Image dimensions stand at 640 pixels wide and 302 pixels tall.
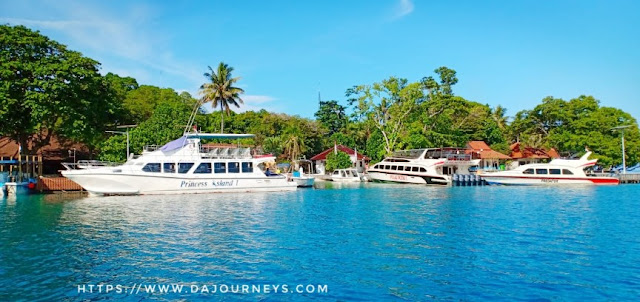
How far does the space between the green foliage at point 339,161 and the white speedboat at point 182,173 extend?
20.9 metres

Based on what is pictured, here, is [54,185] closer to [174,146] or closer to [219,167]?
[174,146]

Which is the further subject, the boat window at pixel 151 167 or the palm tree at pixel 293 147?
the palm tree at pixel 293 147

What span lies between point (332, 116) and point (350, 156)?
1754 centimetres

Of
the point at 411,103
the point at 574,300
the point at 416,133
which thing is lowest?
the point at 574,300

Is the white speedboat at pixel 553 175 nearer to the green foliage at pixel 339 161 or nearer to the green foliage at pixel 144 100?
the green foliage at pixel 339 161

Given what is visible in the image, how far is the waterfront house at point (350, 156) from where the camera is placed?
187 feet

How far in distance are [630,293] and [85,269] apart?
12153 mm

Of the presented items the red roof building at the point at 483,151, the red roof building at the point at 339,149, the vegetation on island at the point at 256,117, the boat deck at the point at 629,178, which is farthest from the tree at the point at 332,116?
the boat deck at the point at 629,178

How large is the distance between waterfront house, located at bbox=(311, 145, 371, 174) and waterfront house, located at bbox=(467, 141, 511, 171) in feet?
46.2

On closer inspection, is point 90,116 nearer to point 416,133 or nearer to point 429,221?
point 429,221

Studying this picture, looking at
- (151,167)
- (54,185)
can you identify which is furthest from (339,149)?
(54,185)

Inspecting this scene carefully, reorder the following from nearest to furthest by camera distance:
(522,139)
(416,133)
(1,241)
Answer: (1,241), (416,133), (522,139)

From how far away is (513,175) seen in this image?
130 ft

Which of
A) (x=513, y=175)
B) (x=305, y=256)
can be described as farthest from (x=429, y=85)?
(x=305, y=256)
